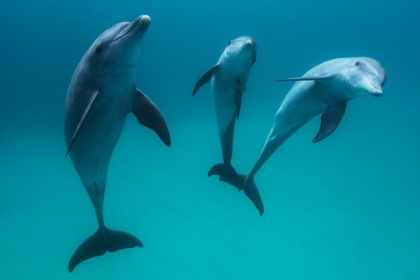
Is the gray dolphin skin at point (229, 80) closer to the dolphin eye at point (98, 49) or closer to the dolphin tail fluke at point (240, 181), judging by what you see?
the dolphin tail fluke at point (240, 181)

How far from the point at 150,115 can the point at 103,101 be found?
3.08ft

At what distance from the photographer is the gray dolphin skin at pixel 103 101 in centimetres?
511

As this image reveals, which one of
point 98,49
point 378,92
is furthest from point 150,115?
point 378,92

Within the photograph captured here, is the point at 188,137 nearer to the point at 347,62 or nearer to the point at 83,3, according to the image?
the point at 83,3

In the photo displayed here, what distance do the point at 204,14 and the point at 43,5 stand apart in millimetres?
7980

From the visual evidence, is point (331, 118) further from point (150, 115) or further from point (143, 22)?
point (143, 22)

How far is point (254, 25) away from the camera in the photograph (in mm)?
21328

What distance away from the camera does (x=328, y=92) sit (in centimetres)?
723

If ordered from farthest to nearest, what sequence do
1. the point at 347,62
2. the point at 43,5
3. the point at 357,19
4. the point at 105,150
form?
the point at 357,19 → the point at 43,5 → the point at 347,62 → the point at 105,150

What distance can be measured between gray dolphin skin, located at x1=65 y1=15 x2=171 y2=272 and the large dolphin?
2.48 m

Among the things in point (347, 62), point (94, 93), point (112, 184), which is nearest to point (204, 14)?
point (112, 184)

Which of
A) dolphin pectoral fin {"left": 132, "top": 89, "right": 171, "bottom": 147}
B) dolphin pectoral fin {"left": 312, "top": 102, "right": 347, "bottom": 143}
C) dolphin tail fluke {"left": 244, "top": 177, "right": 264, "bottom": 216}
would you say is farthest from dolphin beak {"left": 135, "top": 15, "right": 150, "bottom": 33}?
dolphin tail fluke {"left": 244, "top": 177, "right": 264, "bottom": 216}

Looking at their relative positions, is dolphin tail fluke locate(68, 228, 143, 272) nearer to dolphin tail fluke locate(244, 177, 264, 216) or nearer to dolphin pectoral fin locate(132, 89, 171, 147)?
dolphin pectoral fin locate(132, 89, 171, 147)

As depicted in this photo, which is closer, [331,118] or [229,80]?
[331,118]
